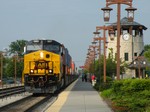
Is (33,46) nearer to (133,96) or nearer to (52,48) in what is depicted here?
(52,48)

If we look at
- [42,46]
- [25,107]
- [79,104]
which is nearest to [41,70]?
[42,46]

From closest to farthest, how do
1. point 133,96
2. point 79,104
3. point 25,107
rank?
point 133,96 < point 79,104 < point 25,107

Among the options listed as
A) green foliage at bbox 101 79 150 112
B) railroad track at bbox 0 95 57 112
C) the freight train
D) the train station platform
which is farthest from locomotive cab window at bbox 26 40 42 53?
green foliage at bbox 101 79 150 112

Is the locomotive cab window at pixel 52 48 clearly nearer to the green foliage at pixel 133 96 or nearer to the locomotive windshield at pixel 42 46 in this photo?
the locomotive windshield at pixel 42 46

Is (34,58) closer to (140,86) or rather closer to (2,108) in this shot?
(2,108)

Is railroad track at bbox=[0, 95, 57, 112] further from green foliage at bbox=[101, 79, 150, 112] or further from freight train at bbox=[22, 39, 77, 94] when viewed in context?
freight train at bbox=[22, 39, 77, 94]

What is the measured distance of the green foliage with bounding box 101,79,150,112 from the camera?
1786 centimetres

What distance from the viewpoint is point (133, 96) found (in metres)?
21.7

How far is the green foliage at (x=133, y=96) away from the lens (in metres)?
17.9

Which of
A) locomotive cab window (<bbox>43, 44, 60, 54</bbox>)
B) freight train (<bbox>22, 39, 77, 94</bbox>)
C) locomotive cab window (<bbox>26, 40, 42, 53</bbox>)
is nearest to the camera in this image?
freight train (<bbox>22, 39, 77, 94</bbox>)

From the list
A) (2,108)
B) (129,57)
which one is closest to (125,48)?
(129,57)

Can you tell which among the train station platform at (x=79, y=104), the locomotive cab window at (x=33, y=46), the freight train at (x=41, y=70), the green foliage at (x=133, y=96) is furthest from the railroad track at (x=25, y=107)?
the locomotive cab window at (x=33, y=46)

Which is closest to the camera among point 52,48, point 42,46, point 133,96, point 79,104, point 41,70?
point 133,96

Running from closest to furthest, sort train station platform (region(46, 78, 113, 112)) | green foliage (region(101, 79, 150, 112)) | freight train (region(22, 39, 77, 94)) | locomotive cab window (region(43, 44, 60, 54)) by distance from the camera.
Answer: green foliage (region(101, 79, 150, 112))
train station platform (region(46, 78, 113, 112))
freight train (region(22, 39, 77, 94))
locomotive cab window (region(43, 44, 60, 54))
